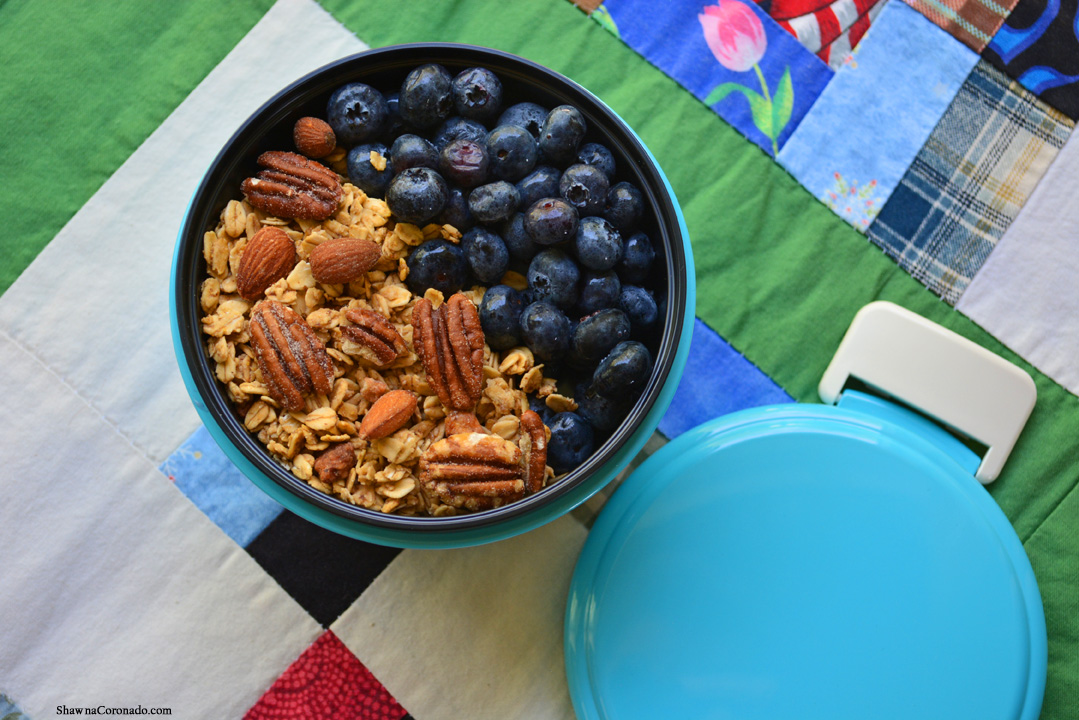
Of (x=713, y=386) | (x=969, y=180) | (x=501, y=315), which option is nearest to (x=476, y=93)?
(x=501, y=315)

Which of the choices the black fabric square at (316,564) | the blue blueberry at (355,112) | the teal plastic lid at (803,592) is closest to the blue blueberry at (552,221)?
the blue blueberry at (355,112)

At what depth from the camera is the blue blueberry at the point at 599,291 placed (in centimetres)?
76

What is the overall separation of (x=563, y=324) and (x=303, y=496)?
0.31 meters

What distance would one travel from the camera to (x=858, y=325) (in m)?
0.95

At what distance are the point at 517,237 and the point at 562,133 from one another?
4.7 inches

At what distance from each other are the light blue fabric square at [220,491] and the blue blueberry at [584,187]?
1.81 ft

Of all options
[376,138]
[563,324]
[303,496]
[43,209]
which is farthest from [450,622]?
[43,209]

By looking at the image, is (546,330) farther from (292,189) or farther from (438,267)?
(292,189)

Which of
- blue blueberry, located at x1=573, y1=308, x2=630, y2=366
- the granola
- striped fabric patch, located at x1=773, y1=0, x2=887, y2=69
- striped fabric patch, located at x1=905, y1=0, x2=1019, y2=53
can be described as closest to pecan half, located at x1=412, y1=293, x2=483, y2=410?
the granola

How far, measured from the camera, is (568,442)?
75 cm

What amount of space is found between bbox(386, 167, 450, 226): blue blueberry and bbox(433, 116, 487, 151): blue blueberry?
0.19ft

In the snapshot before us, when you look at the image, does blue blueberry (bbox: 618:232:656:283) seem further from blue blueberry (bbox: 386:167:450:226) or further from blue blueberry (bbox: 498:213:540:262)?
blue blueberry (bbox: 386:167:450:226)

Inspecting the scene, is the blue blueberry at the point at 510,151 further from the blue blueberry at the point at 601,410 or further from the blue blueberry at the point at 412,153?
the blue blueberry at the point at 601,410

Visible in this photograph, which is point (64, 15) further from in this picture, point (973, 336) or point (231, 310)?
point (973, 336)
